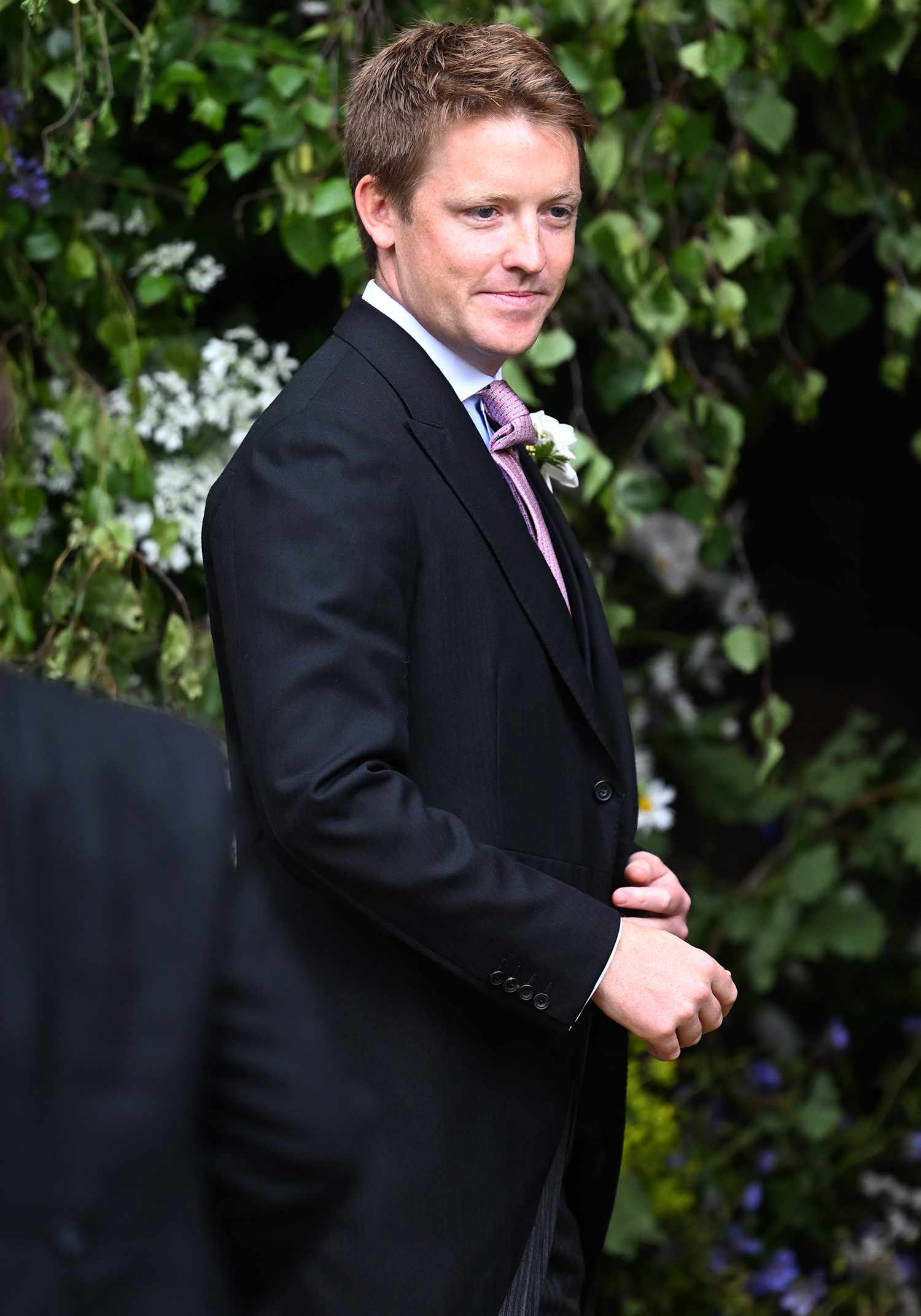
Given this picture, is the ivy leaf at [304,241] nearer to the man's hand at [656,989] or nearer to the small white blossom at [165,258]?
the small white blossom at [165,258]

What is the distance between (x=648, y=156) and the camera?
91.5 inches

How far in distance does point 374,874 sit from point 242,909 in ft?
1.75

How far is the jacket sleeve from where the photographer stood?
48.5 inches

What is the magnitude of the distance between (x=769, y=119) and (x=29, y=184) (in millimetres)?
1011

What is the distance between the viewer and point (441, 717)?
52.6 inches

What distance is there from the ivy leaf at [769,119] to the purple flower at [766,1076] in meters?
1.64

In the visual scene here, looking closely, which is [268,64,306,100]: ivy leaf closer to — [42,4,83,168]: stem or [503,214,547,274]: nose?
[42,4,83,168]: stem

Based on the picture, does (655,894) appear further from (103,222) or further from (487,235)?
(103,222)

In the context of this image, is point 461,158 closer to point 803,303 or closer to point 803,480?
point 803,303

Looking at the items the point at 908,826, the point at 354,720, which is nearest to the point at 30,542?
the point at 354,720

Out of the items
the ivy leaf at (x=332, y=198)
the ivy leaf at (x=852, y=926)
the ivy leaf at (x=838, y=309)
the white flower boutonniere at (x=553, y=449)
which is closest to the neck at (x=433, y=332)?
the white flower boutonniere at (x=553, y=449)

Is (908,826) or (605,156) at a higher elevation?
(605,156)

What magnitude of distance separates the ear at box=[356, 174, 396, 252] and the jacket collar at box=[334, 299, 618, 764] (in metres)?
0.06

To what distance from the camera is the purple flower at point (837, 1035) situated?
3002mm
